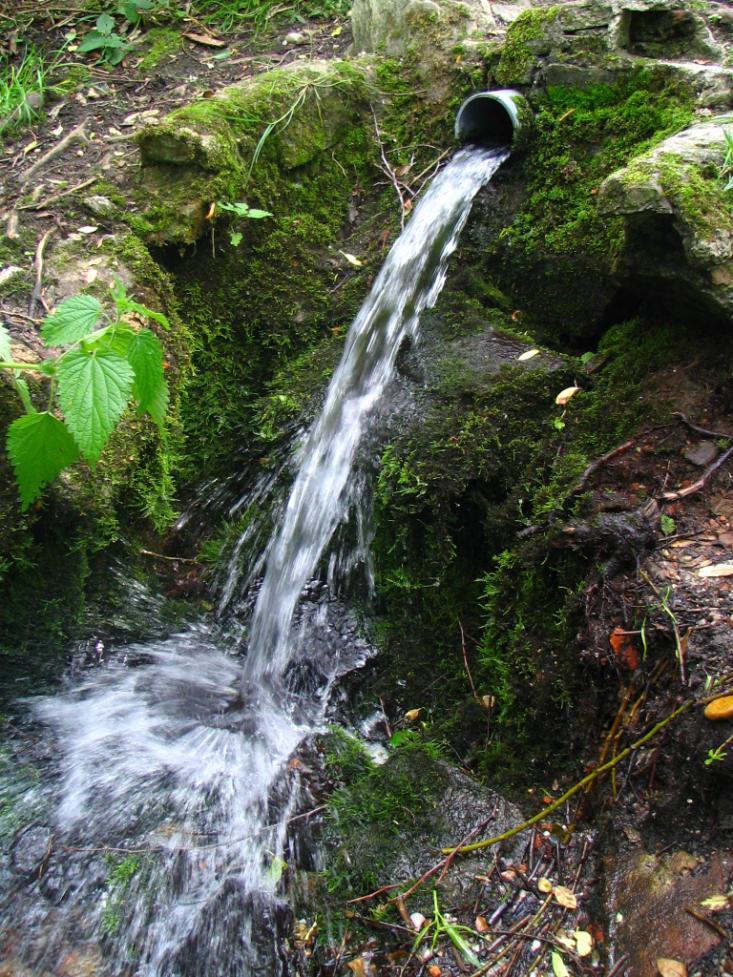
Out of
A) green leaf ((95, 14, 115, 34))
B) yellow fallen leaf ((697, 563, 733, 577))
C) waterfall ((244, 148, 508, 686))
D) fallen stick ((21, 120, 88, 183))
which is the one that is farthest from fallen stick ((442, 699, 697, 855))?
green leaf ((95, 14, 115, 34))

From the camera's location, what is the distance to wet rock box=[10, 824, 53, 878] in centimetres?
227

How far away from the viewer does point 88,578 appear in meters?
3.09

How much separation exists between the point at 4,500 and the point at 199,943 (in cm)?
166

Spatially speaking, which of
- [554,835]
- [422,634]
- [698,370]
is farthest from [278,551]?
[698,370]

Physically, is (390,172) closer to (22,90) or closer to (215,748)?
(22,90)

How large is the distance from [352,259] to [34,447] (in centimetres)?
211

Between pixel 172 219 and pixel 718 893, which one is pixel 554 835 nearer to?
pixel 718 893

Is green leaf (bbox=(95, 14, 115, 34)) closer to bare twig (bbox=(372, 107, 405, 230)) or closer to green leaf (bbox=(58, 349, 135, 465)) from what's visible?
bare twig (bbox=(372, 107, 405, 230))

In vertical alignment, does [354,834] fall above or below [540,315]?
below

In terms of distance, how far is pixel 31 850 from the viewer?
7.61 feet

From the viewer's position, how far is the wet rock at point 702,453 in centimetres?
249

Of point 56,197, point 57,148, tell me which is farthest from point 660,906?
point 57,148

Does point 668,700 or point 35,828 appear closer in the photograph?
point 668,700

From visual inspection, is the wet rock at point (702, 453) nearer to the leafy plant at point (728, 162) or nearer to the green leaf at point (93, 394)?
the leafy plant at point (728, 162)
